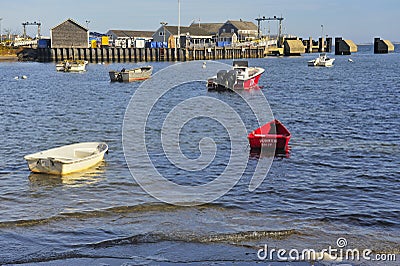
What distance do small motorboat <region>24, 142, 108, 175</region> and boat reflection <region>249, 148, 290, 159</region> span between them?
5.24 m

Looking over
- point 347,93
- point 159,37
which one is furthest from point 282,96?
point 159,37

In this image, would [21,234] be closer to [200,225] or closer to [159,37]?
[200,225]

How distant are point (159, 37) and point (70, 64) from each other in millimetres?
44701

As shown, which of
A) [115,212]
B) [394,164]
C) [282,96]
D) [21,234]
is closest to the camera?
[21,234]

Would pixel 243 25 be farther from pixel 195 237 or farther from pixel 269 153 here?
pixel 195 237

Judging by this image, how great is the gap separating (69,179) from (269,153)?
7295 mm

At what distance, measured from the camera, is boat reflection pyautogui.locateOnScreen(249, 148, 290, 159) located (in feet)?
63.0

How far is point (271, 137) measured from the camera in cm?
1991

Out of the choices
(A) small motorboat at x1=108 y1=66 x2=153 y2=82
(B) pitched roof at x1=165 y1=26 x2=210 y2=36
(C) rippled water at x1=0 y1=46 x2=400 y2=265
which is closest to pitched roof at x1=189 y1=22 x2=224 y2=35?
(B) pitched roof at x1=165 y1=26 x2=210 y2=36

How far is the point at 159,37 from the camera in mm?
114438

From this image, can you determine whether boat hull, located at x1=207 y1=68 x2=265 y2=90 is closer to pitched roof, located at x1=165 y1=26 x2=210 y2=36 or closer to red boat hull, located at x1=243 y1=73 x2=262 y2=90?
red boat hull, located at x1=243 y1=73 x2=262 y2=90

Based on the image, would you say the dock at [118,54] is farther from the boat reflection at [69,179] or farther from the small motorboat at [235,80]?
the boat reflection at [69,179]

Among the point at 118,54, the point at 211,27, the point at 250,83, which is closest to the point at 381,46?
the point at 211,27

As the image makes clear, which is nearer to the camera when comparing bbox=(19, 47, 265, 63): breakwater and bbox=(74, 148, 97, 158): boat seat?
bbox=(74, 148, 97, 158): boat seat
